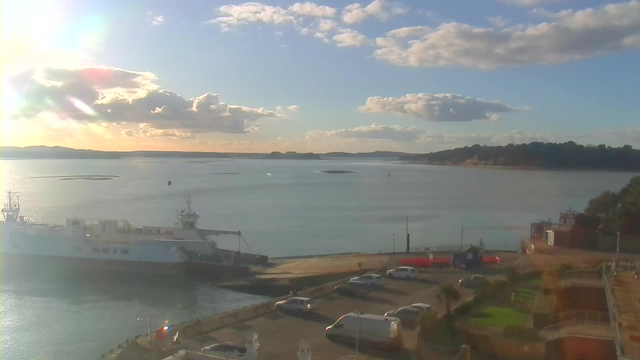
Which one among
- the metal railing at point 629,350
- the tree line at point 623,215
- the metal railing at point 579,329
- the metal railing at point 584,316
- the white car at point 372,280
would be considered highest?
the tree line at point 623,215

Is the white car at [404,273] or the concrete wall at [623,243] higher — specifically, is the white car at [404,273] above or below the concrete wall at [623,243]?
below

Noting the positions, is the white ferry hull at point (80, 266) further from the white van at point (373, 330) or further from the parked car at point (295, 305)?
the white van at point (373, 330)

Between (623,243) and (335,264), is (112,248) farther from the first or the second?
(623,243)

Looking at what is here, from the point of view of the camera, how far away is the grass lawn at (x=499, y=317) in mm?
9172

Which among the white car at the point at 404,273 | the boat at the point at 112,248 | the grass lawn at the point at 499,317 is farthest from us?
the boat at the point at 112,248

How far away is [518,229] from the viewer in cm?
3297

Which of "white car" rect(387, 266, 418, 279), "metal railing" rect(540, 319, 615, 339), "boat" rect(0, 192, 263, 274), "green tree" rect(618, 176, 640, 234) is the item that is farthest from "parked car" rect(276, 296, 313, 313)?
"green tree" rect(618, 176, 640, 234)

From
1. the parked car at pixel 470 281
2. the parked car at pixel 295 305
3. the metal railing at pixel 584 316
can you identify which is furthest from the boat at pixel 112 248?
the metal railing at pixel 584 316

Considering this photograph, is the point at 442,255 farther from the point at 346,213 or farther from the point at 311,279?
the point at 346,213

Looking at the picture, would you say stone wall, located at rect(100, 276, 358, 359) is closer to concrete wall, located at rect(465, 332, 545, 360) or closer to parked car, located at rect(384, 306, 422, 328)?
parked car, located at rect(384, 306, 422, 328)

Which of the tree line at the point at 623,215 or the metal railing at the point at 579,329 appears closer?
the metal railing at the point at 579,329

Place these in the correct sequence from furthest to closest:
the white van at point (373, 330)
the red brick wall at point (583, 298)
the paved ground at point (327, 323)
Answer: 1. the red brick wall at point (583, 298)
2. the paved ground at point (327, 323)
3. the white van at point (373, 330)

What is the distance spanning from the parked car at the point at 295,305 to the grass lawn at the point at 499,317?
3.43 m

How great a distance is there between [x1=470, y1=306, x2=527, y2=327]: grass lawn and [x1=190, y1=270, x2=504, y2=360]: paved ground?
1.05 metres
